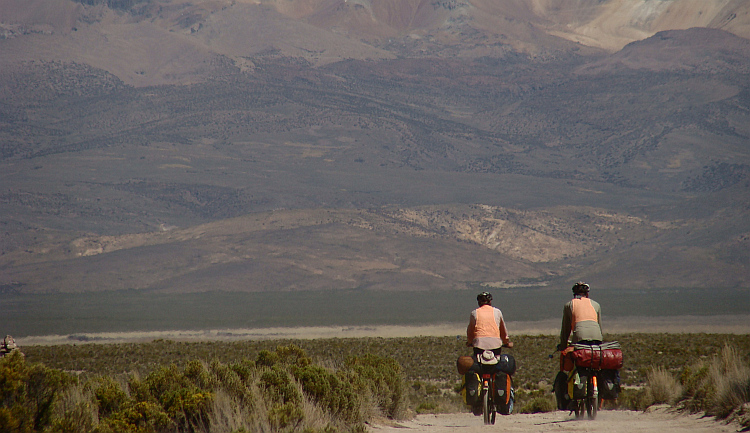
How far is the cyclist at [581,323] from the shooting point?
34.0 feet

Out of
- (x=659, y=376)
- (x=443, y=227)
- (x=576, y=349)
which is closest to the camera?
(x=576, y=349)

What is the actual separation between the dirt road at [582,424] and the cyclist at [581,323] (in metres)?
1.01

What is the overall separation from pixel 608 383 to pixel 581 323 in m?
0.78

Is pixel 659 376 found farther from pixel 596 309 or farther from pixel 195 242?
pixel 195 242

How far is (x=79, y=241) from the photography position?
506ft

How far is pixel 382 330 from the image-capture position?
7838 cm

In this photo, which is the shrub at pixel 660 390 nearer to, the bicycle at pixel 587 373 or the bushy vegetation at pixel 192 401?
the bicycle at pixel 587 373

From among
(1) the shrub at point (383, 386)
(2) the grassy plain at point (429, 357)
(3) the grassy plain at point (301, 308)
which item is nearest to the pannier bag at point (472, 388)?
(1) the shrub at point (383, 386)

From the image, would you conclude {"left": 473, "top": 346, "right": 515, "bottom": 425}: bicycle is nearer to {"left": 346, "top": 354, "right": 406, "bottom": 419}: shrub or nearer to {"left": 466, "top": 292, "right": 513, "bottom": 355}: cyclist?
{"left": 466, "top": 292, "right": 513, "bottom": 355}: cyclist

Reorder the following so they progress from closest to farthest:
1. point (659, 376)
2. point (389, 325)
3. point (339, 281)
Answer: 1. point (659, 376)
2. point (389, 325)
3. point (339, 281)

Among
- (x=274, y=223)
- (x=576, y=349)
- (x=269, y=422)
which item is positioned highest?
(x=274, y=223)

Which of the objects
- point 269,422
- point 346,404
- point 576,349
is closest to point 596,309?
point 576,349

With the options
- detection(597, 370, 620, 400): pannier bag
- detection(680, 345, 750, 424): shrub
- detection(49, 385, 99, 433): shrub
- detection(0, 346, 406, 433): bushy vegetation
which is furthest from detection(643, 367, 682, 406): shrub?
detection(49, 385, 99, 433): shrub

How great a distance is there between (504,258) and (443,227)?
73.2 ft
